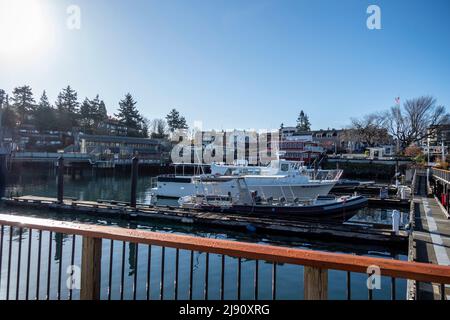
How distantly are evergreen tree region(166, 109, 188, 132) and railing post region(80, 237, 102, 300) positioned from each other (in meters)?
84.3

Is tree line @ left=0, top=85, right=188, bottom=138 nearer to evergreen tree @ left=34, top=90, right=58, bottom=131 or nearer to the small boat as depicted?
evergreen tree @ left=34, top=90, right=58, bottom=131

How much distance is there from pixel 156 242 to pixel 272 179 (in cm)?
2304

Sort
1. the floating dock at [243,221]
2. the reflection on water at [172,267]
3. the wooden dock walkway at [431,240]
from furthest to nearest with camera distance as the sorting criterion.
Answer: the floating dock at [243,221] → the reflection on water at [172,267] → the wooden dock walkway at [431,240]

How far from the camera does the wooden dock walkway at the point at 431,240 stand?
22.7ft

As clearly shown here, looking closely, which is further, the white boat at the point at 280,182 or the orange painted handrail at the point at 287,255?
the white boat at the point at 280,182

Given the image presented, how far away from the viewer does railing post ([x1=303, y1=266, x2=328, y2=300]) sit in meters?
2.17

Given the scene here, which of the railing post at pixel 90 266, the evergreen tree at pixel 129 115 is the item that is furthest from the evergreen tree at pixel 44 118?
the railing post at pixel 90 266

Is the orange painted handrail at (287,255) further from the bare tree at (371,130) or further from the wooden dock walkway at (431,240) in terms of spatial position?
the bare tree at (371,130)

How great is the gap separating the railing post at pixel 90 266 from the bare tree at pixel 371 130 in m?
72.0

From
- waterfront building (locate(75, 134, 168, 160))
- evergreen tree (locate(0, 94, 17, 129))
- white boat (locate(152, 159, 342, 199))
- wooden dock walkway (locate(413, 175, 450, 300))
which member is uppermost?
evergreen tree (locate(0, 94, 17, 129))

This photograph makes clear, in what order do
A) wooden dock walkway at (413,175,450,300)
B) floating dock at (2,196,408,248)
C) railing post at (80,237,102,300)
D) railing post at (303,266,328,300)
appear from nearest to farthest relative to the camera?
railing post at (303,266,328,300) < railing post at (80,237,102,300) < wooden dock walkway at (413,175,450,300) < floating dock at (2,196,408,248)

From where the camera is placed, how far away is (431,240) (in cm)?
1197

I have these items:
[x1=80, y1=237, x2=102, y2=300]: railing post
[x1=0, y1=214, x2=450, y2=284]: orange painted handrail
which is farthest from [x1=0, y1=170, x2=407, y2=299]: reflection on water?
[x1=0, y1=214, x2=450, y2=284]: orange painted handrail
